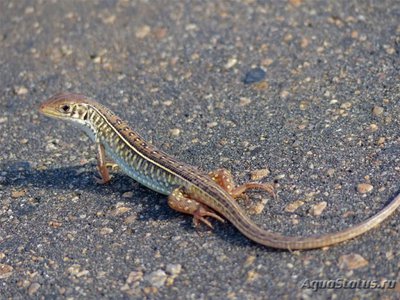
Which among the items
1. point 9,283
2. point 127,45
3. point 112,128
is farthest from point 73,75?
point 9,283

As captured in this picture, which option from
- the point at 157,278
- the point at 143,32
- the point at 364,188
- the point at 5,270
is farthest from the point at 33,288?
the point at 143,32

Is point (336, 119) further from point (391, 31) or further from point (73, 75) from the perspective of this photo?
point (73, 75)

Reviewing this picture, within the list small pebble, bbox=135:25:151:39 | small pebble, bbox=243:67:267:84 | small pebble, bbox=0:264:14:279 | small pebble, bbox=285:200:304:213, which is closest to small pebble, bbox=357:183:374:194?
small pebble, bbox=285:200:304:213

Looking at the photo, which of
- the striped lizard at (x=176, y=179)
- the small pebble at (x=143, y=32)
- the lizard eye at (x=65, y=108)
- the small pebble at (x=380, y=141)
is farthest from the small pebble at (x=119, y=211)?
the small pebble at (x=143, y=32)

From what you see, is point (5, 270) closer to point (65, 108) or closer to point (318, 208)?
point (65, 108)

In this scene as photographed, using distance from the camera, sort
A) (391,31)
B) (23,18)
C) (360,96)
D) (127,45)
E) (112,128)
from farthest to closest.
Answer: (23,18) → (127,45) → (391,31) → (360,96) → (112,128)

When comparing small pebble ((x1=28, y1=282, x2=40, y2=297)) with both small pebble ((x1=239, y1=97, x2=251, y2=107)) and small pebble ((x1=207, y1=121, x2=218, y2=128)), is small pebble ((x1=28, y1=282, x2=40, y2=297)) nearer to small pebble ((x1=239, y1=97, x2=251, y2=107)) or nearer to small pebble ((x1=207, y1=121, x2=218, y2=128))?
small pebble ((x1=207, y1=121, x2=218, y2=128))
